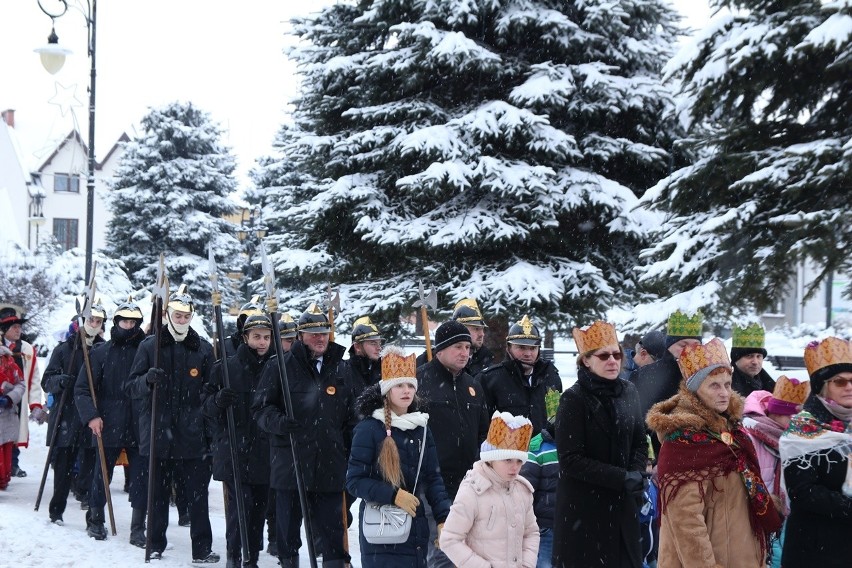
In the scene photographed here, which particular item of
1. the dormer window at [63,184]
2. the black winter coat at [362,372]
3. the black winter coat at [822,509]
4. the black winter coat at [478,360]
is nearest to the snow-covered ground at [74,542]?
the black winter coat at [362,372]

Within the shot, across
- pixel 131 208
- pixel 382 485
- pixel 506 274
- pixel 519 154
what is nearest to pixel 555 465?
pixel 382 485

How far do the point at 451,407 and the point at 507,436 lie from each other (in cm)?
217

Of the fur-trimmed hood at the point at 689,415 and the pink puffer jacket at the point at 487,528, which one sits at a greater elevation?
the fur-trimmed hood at the point at 689,415

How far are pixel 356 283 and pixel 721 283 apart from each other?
8.37 m

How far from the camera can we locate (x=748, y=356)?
8.10m

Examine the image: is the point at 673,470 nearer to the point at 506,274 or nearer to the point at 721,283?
the point at 721,283

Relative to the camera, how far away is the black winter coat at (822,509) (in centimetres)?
502

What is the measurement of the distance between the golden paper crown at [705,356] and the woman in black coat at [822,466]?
0.41 meters

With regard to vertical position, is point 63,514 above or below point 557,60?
below

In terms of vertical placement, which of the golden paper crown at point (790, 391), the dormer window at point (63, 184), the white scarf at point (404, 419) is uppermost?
the dormer window at point (63, 184)

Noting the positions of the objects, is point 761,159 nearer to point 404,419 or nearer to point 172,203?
point 404,419

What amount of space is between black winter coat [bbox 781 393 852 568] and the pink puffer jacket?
130cm

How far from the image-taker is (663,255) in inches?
458

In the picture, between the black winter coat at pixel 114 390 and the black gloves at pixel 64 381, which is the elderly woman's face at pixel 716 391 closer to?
the black winter coat at pixel 114 390
